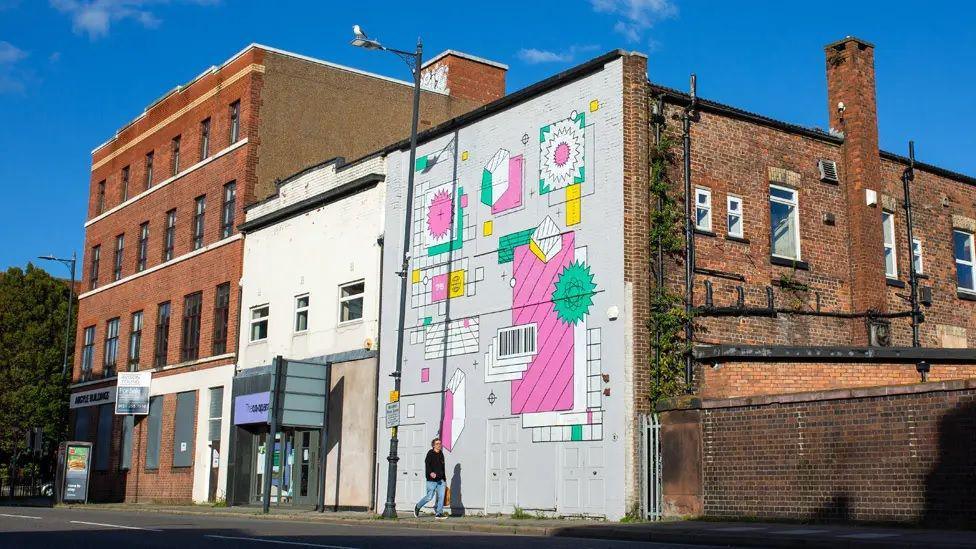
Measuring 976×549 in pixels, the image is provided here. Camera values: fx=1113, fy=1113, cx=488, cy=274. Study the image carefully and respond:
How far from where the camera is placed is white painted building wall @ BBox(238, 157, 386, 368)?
94.2ft

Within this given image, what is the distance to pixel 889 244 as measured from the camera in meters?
26.9

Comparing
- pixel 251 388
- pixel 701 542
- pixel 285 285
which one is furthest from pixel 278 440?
pixel 701 542

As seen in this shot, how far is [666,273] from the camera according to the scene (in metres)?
22.5

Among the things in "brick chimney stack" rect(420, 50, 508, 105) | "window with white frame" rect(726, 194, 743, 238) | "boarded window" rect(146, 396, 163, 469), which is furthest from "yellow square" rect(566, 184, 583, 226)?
"boarded window" rect(146, 396, 163, 469)

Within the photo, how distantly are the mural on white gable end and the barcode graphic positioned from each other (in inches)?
1.7

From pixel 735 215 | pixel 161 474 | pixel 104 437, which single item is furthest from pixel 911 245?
pixel 104 437

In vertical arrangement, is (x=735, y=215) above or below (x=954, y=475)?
above

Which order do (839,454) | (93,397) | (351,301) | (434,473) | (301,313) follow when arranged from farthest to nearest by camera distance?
(93,397)
(301,313)
(351,301)
(434,473)
(839,454)

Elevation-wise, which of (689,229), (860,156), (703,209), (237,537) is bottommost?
(237,537)

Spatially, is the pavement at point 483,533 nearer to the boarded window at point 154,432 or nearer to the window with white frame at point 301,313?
the window with white frame at point 301,313

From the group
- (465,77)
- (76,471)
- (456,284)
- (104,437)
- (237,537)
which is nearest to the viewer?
(237,537)

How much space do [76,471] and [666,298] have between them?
2311cm

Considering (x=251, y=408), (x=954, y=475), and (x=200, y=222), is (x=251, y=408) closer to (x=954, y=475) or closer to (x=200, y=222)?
(x=200, y=222)

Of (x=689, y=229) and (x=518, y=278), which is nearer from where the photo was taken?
(x=689, y=229)
